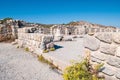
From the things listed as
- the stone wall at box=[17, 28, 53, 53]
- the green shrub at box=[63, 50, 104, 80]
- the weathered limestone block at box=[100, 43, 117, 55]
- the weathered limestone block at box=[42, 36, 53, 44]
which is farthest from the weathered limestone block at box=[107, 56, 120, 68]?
the weathered limestone block at box=[42, 36, 53, 44]

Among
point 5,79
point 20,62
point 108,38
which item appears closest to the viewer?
point 108,38

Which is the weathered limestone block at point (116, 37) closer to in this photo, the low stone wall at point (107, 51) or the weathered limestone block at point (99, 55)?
the low stone wall at point (107, 51)

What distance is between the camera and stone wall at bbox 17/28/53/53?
9492mm

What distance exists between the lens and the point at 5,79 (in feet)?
19.6

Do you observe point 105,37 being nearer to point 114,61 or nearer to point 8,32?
point 114,61

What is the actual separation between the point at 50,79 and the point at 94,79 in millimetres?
1960

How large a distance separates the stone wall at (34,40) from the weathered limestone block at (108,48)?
5.00m

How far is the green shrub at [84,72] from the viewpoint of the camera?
4672mm

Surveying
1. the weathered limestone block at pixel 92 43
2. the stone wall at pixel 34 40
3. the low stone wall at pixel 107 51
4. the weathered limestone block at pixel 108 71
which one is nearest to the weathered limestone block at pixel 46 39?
the stone wall at pixel 34 40

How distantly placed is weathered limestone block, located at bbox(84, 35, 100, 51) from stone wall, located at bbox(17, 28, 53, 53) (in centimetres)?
436

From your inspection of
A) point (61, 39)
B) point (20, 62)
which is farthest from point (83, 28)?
point (20, 62)

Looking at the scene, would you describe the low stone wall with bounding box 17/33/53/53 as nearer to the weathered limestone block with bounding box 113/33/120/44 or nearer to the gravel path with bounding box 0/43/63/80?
the gravel path with bounding box 0/43/63/80

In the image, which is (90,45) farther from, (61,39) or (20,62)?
(61,39)

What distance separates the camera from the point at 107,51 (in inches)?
178
